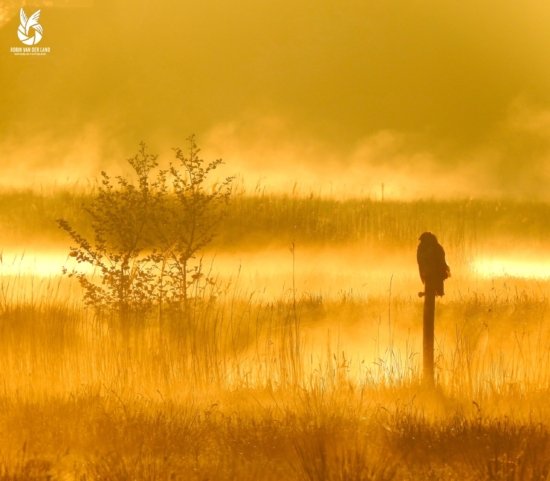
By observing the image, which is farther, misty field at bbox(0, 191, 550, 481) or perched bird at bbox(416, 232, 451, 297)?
perched bird at bbox(416, 232, 451, 297)

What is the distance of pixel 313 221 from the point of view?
29.8 meters

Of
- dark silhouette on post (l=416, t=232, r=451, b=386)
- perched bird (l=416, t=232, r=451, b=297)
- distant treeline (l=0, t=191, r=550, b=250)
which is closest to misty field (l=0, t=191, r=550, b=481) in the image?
dark silhouette on post (l=416, t=232, r=451, b=386)

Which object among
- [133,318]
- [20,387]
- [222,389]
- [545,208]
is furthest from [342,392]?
[545,208]

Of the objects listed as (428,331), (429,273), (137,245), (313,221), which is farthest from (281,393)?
(313,221)

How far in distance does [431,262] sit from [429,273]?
0.32 ft

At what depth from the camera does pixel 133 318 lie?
13.2m

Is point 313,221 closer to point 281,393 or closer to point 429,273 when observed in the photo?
point 281,393

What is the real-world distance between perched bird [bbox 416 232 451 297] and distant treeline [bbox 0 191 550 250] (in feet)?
56.2

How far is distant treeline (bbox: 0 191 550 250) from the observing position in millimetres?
28375

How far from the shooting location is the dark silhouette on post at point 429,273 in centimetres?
948

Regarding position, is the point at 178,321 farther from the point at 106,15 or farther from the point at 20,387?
the point at 106,15

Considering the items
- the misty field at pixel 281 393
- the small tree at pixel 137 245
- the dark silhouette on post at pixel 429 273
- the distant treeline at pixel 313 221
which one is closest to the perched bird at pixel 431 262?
the dark silhouette on post at pixel 429 273

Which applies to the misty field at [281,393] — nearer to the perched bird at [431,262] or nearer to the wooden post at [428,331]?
the wooden post at [428,331]

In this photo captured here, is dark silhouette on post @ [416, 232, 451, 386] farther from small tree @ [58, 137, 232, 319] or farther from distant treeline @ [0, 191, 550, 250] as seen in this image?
distant treeline @ [0, 191, 550, 250]
